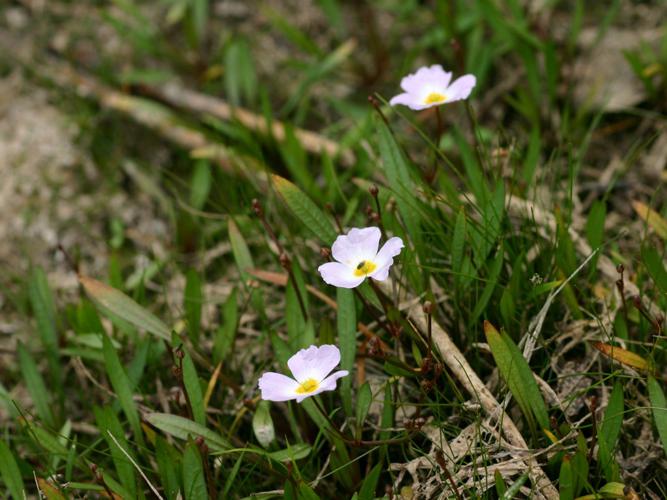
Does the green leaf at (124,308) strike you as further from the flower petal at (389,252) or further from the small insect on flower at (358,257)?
the flower petal at (389,252)

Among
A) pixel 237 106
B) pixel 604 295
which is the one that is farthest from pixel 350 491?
pixel 237 106

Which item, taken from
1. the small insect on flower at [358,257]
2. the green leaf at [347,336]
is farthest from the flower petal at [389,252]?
the green leaf at [347,336]

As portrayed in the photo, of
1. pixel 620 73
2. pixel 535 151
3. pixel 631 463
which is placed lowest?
pixel 631 463

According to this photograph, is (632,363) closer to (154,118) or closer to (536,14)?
(536,14)

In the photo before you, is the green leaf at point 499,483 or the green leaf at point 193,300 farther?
the green leaf at point 193,300

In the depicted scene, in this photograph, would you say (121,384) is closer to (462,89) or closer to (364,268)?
(364,268)

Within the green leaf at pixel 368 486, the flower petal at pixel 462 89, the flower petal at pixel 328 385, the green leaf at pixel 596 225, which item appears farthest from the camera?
the green leaf at pixel 596 225

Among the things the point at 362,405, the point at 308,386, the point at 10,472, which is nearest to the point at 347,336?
the point at 362,405
